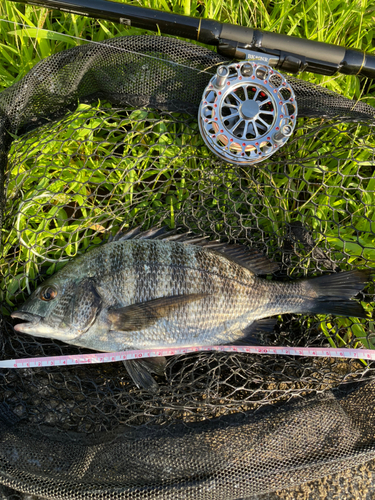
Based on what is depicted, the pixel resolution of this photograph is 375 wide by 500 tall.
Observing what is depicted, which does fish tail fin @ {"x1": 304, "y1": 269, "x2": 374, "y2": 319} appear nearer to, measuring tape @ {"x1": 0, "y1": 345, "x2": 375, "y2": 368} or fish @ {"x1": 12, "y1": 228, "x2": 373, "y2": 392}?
fish @ {"x1": 12, "y1": 228, "x2": 373, "y2": 392}

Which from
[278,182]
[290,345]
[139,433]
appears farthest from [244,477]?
[278,182]

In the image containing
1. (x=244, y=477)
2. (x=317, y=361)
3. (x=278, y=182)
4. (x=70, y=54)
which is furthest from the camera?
(x=278, y=182)

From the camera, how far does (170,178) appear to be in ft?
8.87

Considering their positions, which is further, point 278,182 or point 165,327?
point 278,182

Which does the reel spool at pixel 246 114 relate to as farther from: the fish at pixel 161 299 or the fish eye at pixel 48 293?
the fish eye at pixel 48 293

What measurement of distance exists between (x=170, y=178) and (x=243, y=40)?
1.06 m

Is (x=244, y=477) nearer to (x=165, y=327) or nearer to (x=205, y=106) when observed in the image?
(x=165, y=327)

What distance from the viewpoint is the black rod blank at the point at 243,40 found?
2381 mm

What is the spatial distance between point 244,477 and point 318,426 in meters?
0.60

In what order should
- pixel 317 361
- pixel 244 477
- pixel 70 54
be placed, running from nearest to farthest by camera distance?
pixel 244 477 → pixel 70 54 → pixel 317 361

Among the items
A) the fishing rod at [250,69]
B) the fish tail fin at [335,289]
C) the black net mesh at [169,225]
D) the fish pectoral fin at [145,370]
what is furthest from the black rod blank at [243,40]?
the fish pectoral fin at [145,370]

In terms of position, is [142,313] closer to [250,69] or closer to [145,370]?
[145,370]

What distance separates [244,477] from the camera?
226 cm

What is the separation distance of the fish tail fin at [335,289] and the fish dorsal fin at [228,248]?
0.32 meters
